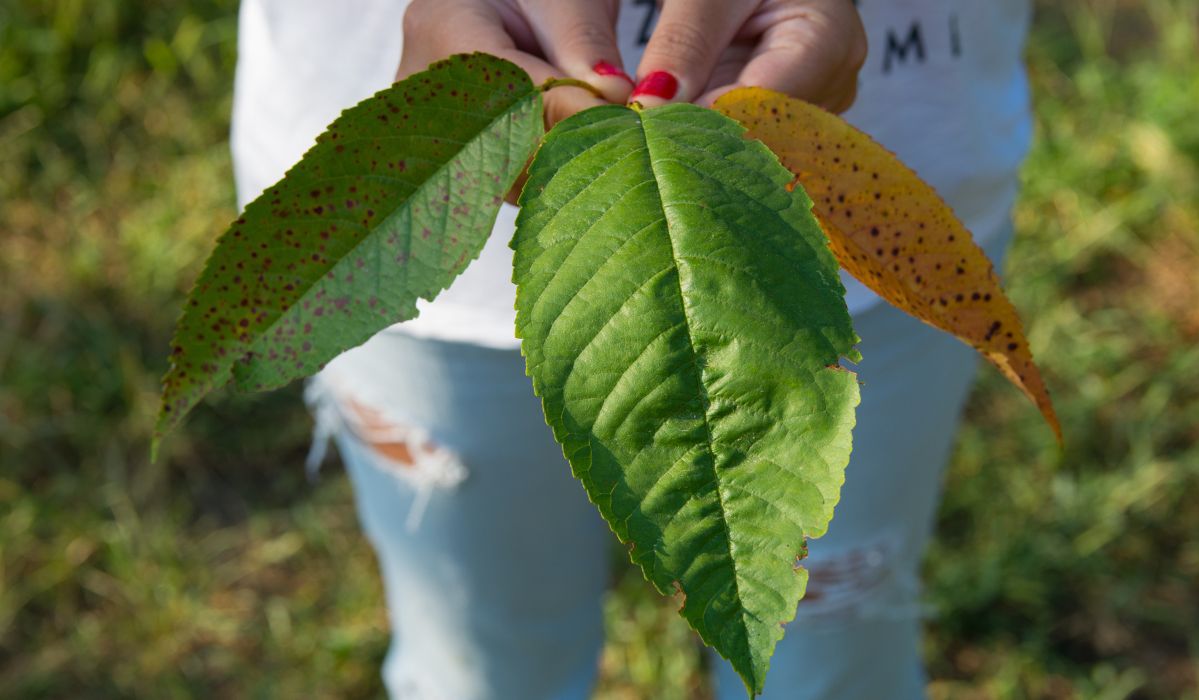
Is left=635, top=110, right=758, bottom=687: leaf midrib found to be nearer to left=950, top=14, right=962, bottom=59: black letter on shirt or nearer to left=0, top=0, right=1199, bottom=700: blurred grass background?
left=950, top=14, right=962, bottom=59: black letter on shirt

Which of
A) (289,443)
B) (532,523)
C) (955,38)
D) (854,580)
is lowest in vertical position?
(289,443)

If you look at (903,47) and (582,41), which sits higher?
(582,41)

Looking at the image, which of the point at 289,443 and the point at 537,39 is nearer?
the point at 537,39

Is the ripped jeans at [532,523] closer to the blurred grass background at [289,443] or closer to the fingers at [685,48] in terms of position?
the fingers at [685,48]

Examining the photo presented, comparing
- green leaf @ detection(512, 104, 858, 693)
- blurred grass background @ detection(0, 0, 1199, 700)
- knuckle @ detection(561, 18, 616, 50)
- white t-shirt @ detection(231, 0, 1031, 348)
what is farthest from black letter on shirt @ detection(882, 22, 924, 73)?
blurred grass background @ detection(0, 0, 1199, 700)

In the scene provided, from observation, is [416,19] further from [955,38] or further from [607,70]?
[955,38]

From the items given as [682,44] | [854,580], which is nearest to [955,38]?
[682,44]

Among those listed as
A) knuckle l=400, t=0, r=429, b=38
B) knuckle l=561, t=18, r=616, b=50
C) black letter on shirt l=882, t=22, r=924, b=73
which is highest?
knuckle l=400, t=0, r=429, b=38
